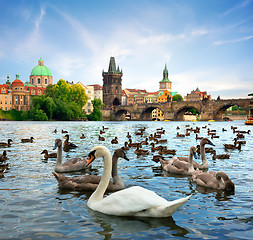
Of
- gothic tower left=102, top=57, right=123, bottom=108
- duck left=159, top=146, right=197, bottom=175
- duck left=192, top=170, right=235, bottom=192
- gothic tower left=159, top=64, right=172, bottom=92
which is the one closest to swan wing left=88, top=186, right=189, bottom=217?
duck left=192, top=170, right=235, bottom=192

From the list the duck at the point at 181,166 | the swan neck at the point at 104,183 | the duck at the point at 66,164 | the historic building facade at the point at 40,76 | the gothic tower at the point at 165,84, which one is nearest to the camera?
the swan neck at the point at 104,183

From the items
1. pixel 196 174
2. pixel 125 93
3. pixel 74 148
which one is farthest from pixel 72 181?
pixel 125 93

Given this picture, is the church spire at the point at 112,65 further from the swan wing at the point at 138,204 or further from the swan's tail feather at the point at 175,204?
the swan's tail feather at the point at 175,204

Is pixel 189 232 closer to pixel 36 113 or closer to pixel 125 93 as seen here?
pixel 36 113

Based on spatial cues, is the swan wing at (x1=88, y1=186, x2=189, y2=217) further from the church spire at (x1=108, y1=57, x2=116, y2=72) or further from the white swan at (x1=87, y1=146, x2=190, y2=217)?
the church spire at (x1=108, y1=57, x2=116, y2=72)

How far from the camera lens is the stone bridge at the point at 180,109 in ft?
261

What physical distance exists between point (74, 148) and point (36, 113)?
154ft

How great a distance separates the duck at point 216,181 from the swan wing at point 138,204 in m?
2.27

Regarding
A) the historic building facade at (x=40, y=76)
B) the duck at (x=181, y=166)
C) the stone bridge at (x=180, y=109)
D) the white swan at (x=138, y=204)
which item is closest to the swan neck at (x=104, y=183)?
the white swan at (x=138, y=204)

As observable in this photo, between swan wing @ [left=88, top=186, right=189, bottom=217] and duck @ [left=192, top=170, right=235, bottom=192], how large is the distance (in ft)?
7.46

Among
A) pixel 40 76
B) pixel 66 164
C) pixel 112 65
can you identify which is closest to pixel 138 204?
pixel 66 164

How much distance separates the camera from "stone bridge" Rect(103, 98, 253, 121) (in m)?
79.6

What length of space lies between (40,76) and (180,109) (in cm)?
6160

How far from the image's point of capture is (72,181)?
21.1 ft
